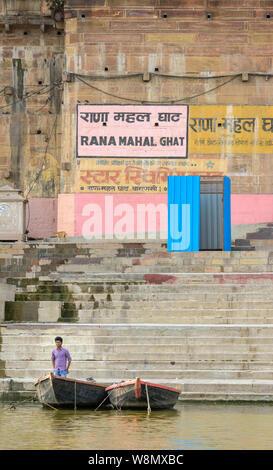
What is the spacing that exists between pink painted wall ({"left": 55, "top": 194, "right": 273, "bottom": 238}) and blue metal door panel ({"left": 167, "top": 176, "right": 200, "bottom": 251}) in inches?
226

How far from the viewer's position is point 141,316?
24.5 meters

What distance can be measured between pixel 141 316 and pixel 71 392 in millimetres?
5113

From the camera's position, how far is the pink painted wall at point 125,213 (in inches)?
1390

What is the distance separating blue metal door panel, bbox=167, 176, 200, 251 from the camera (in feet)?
95.8

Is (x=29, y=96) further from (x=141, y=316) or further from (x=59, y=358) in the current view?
(x=59, y=358)

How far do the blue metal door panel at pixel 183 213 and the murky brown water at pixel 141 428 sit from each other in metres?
9.11

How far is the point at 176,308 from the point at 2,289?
391 cm

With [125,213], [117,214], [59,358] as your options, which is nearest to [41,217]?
[117,214]

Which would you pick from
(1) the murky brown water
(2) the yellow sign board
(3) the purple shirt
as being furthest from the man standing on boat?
(2) the yellow sign board

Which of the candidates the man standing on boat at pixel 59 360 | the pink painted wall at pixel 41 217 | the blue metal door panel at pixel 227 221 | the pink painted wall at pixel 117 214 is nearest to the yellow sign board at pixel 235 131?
the pink painted wall at pixel 117 214

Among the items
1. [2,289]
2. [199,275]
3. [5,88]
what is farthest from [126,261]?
[5,88]

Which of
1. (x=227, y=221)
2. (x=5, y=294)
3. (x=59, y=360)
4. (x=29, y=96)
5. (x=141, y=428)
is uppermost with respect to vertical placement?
(x=29, y=96)

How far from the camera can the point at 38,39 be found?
1523 inches

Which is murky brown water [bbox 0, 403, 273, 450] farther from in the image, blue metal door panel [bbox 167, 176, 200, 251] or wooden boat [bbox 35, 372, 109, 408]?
blue metal door panel [bbox 167, 176, 200, 251]
